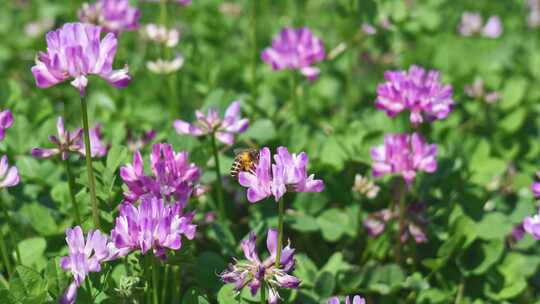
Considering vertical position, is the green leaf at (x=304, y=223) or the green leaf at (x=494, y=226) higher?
the green leaf at (x=304, y=223)

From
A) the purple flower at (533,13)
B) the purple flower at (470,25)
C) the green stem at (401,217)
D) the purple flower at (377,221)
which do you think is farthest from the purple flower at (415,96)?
the purple flower at (533,13)

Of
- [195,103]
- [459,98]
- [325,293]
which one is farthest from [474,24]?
[325,293]

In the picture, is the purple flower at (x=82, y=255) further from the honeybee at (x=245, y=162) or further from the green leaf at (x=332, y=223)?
the green leaf at (x=332, y=223)

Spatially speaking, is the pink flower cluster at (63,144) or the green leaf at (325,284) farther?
the green leaf at (325,284)

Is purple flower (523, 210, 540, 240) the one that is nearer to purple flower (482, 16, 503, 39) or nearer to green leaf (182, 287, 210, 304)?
green leaf (182, 287, 210, 304)

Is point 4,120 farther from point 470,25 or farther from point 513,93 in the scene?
point 470,25

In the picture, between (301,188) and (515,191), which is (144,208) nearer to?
(301,188)
